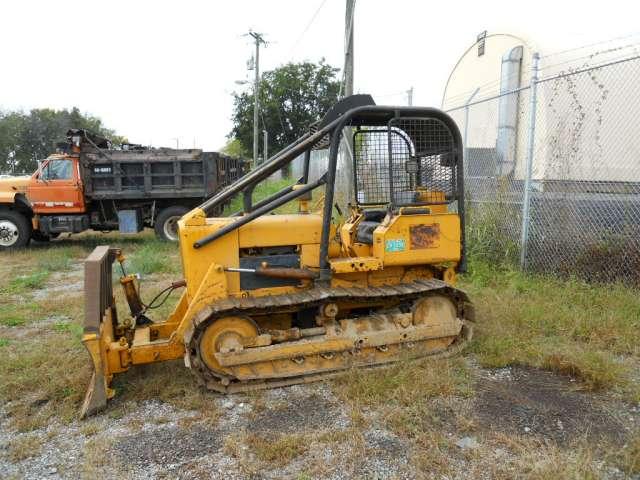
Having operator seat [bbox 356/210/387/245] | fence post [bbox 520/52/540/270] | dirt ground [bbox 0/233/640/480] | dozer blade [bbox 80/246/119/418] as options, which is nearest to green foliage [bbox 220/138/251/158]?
fence post [bbox 520/52/540/270]

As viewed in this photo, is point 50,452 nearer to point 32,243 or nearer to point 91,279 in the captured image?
point 91,279

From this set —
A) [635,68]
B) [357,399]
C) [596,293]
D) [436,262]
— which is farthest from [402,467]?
[635,68]

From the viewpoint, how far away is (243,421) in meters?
3.51

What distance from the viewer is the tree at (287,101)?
39.7 metres

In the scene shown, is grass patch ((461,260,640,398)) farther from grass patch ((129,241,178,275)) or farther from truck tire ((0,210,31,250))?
truck tire ((0,210,31,250))

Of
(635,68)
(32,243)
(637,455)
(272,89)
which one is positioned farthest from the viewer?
(272,89)

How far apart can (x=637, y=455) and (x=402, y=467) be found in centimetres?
135

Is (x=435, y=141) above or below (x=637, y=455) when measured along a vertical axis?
above

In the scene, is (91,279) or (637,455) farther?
(91,279)

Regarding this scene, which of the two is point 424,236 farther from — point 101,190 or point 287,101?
point 287,101

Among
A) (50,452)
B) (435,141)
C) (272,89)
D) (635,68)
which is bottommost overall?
(50,452)

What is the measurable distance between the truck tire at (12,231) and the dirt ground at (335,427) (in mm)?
8035

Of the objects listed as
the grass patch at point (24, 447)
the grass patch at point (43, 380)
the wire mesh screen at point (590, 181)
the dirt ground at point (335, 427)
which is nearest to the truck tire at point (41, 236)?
the grass patch at point (43, 380)

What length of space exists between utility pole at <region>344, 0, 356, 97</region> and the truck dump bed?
4002 millimetres
